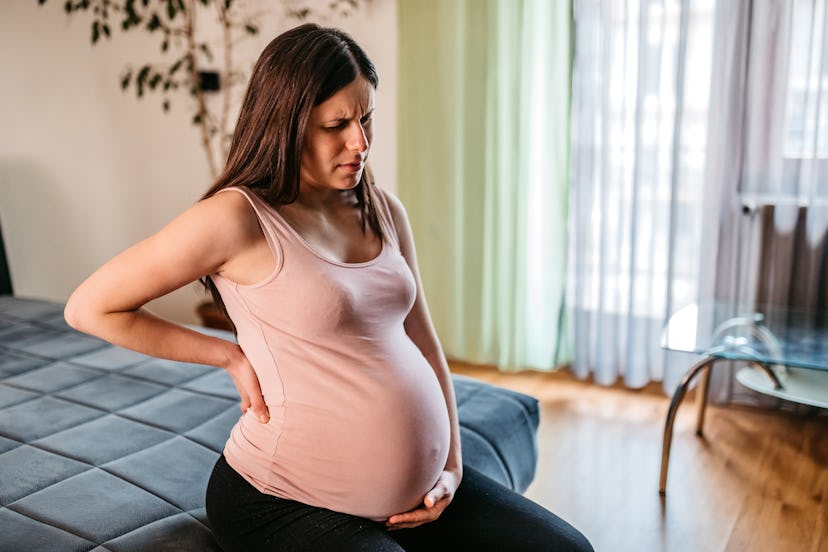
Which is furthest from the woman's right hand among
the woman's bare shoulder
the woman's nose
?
the woman's nose

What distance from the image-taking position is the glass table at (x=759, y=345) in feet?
7.06

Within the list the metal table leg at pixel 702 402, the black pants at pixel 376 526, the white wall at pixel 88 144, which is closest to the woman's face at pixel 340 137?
the black pants at pixel 376 526

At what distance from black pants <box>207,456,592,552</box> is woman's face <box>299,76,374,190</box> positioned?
50cm

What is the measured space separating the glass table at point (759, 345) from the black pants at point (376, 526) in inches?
42.9

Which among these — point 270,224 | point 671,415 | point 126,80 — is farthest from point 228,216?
point 126,80

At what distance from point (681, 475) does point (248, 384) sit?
1683 mm

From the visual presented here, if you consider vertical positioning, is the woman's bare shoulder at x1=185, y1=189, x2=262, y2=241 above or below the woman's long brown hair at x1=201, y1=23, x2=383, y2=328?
below

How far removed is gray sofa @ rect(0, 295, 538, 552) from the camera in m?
1.31

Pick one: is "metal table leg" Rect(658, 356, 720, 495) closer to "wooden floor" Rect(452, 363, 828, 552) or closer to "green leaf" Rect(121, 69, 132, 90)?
"wooden floor" Rect(452, 363, 828, 552)

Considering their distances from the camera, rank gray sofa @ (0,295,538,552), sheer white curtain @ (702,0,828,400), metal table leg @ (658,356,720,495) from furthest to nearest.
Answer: sheer white curtain @ (702,0,828,400) < metal table leg @ (658,356,720,495) < gray sofa @ (0,295,538,552)

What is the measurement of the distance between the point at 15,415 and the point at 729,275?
2347 mm

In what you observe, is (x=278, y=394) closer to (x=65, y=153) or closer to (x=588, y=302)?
(x=588, y=302)

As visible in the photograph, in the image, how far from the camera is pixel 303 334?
112 cm

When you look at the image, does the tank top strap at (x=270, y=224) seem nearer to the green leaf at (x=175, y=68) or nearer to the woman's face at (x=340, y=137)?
the woman's face at (x=340, y=137)
